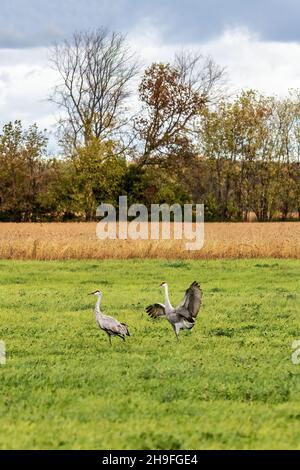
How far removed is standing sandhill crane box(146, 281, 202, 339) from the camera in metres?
13.0

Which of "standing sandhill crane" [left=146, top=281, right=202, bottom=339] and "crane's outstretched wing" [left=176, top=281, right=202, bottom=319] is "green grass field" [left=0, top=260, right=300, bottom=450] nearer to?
"standing sandhill crane" [left=146, top=281, right=202, bottom=339]

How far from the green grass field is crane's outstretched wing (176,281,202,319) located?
2.32ft

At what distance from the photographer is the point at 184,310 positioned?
1312cm

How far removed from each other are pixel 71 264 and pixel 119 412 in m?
22.4

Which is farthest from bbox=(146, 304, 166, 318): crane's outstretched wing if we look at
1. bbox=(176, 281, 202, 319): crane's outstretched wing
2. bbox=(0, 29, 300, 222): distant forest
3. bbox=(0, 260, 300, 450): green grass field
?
bbox=(0, 29, 300, 222): distant forest

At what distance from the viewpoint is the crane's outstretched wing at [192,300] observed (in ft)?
42.5

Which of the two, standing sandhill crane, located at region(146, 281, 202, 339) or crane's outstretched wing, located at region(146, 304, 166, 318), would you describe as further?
crane's outstretched wing, located at region(146, 304, 166, 318)

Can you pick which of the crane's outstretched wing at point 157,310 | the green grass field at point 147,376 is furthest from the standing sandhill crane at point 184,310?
the green grass field at point 147,376

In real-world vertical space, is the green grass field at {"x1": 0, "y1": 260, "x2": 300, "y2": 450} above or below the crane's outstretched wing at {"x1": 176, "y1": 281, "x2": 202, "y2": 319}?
below

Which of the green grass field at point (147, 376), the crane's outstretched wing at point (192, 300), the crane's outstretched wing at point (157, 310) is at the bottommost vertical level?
the green grass field at point (147, 376)

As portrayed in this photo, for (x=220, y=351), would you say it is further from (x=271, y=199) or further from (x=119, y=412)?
(x=271, y=199)

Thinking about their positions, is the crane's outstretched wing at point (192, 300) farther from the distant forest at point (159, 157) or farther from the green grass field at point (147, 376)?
the distant forest at point (159, 157)

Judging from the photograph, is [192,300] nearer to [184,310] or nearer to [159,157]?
[184,310]

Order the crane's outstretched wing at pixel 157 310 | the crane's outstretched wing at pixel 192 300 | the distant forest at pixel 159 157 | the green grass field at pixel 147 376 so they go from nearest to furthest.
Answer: the green grass field at pixel 147 376, the crane's outstretched wing at pixel 192 300, the crane's outstretched wing at pixel 157 310, the distant forest at pixel 159 157
